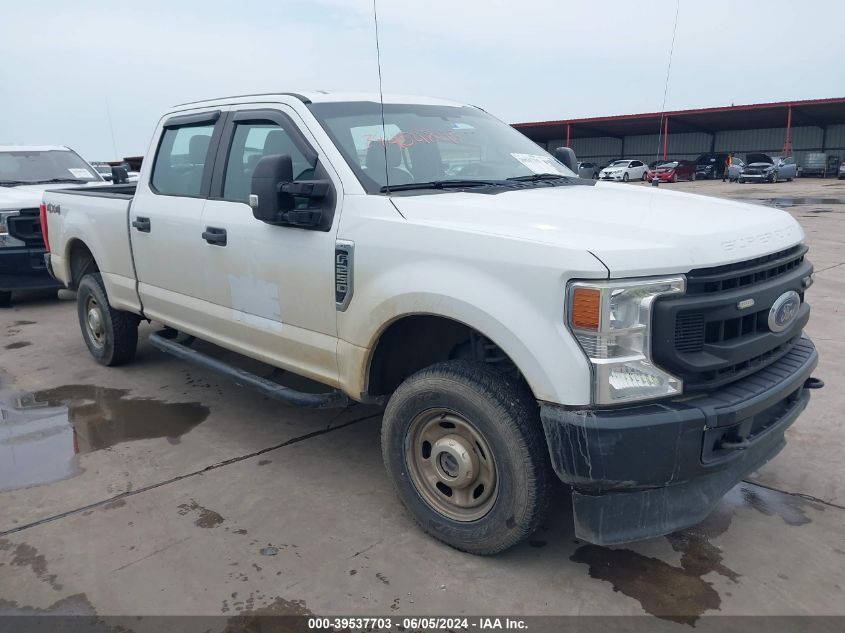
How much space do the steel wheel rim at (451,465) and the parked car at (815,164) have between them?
38988mm

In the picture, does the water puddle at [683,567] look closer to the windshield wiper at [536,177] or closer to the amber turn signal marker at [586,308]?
the amber turn signal marker at [586,308]

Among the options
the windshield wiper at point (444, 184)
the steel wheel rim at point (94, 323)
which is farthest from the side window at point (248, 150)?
the steel wheel rim at point (94, 323)

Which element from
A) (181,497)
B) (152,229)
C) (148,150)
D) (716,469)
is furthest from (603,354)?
(148,150)

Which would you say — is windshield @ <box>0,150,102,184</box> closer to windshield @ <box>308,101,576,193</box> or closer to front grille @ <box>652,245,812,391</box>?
windshield @ <box>308,101,576,193</box>

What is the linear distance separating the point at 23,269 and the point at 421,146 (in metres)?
6.17

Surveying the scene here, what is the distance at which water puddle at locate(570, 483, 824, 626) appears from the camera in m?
2.61

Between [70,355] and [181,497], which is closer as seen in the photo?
[181,497]

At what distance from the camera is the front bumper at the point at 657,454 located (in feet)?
7.82

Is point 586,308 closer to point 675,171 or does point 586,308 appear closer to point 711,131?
point 675,171

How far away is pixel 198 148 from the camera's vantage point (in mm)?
4312

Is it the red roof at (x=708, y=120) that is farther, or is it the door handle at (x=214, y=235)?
the red roof at (x=708, y=120)

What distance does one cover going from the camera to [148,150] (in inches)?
192

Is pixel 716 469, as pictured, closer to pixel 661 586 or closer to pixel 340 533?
pixel 661 586

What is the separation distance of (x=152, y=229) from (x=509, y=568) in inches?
121
